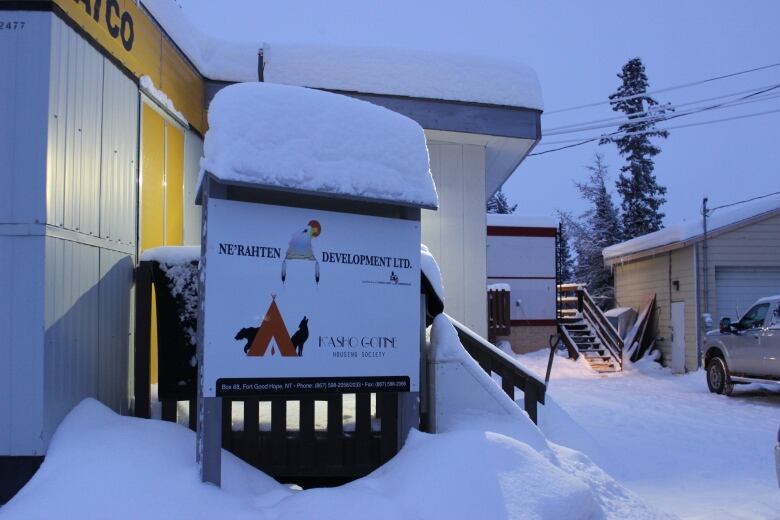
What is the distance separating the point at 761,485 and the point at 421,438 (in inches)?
151

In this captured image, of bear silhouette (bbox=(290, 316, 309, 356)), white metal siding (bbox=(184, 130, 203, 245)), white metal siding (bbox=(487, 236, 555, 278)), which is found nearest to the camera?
bear silhouette (bbox=(290, 316, 309, 356))

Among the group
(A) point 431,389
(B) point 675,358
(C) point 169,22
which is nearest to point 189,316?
(A) point 431,389

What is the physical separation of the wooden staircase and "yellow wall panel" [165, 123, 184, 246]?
1494cm

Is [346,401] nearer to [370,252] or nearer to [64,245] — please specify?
[370,252]

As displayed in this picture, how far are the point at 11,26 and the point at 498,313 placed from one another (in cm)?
1521

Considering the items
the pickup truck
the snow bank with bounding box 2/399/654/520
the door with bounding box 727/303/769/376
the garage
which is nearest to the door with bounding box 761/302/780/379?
the pickup truck

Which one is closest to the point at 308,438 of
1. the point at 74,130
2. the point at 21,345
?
the point at 21,345

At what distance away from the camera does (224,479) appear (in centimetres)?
428

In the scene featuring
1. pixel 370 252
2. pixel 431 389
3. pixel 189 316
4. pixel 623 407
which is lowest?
pixel 623 407

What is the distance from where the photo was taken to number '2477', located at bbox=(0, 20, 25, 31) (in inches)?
175

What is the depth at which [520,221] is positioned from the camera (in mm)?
21672

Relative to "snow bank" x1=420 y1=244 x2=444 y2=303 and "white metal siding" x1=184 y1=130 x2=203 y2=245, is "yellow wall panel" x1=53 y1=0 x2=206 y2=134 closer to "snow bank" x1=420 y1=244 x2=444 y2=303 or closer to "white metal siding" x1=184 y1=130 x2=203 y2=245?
"white metal siding" x1=184 y1=130 x2=203 y2=245

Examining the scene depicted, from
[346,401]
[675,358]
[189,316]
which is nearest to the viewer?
[189,316]

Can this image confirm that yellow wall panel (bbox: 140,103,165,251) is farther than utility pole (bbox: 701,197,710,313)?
No
